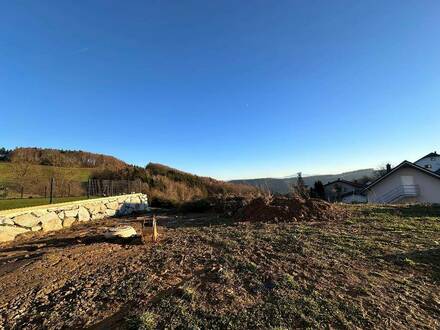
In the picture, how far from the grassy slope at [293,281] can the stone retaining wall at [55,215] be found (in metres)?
4.61

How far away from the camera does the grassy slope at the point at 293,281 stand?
125 inches

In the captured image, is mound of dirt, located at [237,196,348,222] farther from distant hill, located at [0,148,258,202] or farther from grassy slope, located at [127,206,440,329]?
distant hill, located at [0,148,258,202]

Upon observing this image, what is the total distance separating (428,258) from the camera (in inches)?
201

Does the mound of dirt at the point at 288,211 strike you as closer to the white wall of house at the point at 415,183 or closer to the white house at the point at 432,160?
the white wall of house at the point at 415,183

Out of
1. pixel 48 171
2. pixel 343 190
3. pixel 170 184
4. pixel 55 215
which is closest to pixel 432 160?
pixel 343 190

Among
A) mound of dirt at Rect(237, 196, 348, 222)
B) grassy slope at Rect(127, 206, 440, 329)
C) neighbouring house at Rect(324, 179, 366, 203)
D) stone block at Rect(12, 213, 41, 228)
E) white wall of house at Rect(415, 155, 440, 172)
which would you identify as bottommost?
grassy slope at Rect(127, 206, 440, 329)

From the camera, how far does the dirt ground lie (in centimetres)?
322

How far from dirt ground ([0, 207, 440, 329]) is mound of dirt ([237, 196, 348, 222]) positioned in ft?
6.90

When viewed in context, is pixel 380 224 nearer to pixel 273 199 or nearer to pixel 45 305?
pixel 273 199

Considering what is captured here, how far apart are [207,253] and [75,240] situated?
333 centimetres

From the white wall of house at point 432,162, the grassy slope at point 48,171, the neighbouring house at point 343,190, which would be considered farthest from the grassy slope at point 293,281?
the white wall of house at point 432,162

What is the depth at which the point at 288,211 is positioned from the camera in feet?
29.2

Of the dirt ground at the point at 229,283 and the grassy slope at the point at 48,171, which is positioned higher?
the grassy slope at the point at 48,171

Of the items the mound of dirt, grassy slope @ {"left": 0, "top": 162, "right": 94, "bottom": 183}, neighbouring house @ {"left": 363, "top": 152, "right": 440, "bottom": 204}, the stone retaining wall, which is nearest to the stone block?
the stone retaining wall
